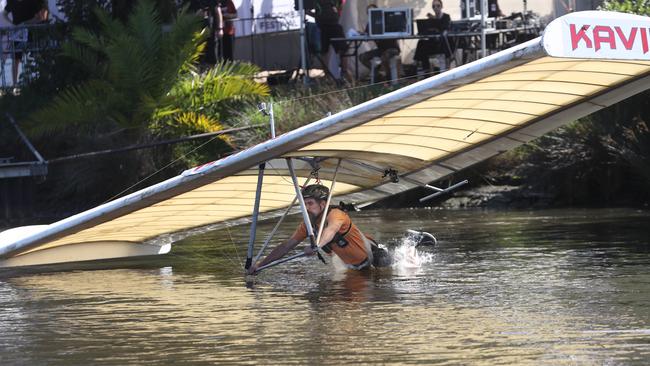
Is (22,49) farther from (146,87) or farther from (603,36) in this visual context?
Result: (603,36)

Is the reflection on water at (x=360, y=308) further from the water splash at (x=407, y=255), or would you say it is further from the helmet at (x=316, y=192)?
the helmet at (x=316, y=192)

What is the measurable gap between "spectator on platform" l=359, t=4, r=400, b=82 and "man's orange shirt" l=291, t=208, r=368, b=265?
9886 millimetres

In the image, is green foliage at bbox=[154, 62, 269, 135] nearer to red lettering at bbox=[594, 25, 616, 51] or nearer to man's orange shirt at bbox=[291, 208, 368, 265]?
man's orange shirt at bbox=[291, 208, 368, 265]

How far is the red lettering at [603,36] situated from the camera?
10375 millimetres

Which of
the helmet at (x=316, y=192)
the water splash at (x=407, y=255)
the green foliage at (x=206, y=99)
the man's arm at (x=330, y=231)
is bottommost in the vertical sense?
the water splash at (x=407, y=255)

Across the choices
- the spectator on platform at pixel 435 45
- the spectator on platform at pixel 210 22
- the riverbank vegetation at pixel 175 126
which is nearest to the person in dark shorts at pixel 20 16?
the riverbank vegetation at pixel 175 126

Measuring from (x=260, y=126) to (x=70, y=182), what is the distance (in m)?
3.37

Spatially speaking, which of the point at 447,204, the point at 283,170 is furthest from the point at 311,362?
the point at 447,204

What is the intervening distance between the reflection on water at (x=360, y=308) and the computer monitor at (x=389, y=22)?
7183mm

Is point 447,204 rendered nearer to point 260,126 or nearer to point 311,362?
point 260,126

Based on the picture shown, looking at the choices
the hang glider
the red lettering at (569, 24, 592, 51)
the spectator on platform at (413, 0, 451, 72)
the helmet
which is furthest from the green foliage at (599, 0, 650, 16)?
the red lettering at (569, 24, 592, 51)

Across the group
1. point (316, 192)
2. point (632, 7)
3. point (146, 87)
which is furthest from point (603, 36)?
point (146, 87)

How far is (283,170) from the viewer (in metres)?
14.0

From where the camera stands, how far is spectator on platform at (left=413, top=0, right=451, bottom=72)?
911 inches
